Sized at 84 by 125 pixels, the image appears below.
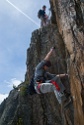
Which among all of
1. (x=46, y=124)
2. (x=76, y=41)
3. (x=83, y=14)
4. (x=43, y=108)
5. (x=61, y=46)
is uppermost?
(x=61, y=46)

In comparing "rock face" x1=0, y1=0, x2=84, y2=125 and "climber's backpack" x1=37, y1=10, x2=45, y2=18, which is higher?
"climber's backpack" x1=37, y1=10, x2=45, y2=18

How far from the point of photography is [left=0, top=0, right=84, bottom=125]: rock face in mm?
8953

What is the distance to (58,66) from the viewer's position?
51.9 feet

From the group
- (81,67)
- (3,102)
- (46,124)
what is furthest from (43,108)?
(81,67)

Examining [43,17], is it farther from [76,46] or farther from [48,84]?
[76,46]

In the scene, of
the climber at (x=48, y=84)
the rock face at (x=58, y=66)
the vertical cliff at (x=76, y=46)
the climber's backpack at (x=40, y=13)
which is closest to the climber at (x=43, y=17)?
the climber's backpack at (x=40, y=13)

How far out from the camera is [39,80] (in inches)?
436

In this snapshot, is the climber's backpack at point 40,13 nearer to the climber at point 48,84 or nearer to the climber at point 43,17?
the climber at point 43,17

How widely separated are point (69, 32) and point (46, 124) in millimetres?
8640

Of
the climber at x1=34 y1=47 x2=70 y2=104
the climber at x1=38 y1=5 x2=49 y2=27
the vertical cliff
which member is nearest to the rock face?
the vertical cliff

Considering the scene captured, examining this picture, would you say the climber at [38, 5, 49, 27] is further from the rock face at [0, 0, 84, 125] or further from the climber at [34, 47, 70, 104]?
the climber at [34, 47, 70, 104]

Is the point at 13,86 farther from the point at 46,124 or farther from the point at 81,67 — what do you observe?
the point at 81,67

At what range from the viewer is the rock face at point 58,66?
8.95 metres

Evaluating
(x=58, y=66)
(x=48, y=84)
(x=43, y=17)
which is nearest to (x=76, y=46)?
(x=48, y=84)
